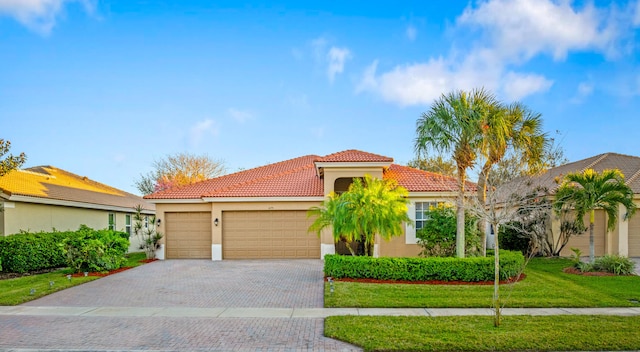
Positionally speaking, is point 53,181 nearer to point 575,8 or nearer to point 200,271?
point 200,271

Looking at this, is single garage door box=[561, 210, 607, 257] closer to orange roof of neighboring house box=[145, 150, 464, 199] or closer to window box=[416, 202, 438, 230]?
orange roof of neighboring house box=[145, 150, 464, 199]

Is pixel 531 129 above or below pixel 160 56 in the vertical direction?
below

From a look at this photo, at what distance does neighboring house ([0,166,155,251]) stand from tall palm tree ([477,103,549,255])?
18692 millimetres

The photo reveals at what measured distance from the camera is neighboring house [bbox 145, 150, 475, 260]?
18844 millimetres

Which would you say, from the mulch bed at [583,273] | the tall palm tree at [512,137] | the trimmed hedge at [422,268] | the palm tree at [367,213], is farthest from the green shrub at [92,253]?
the mulch bed at [583,273]

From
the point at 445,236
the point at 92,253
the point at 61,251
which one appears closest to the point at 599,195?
the point at 445,236

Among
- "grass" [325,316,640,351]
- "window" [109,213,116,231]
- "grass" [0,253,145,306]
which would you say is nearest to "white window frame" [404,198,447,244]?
"grass" [325,316,640,351]

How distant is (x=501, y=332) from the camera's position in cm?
760

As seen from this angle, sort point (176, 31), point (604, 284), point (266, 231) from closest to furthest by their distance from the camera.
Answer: point (604, 284), point (176, 31), point (266, 231)

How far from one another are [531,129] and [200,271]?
13.5 meters

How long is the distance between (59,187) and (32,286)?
1204 centimetres

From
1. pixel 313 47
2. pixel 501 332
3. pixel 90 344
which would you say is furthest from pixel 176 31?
pixel 501 332

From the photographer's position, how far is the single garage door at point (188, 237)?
66.7 ft

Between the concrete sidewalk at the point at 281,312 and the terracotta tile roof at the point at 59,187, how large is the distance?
1027cm
